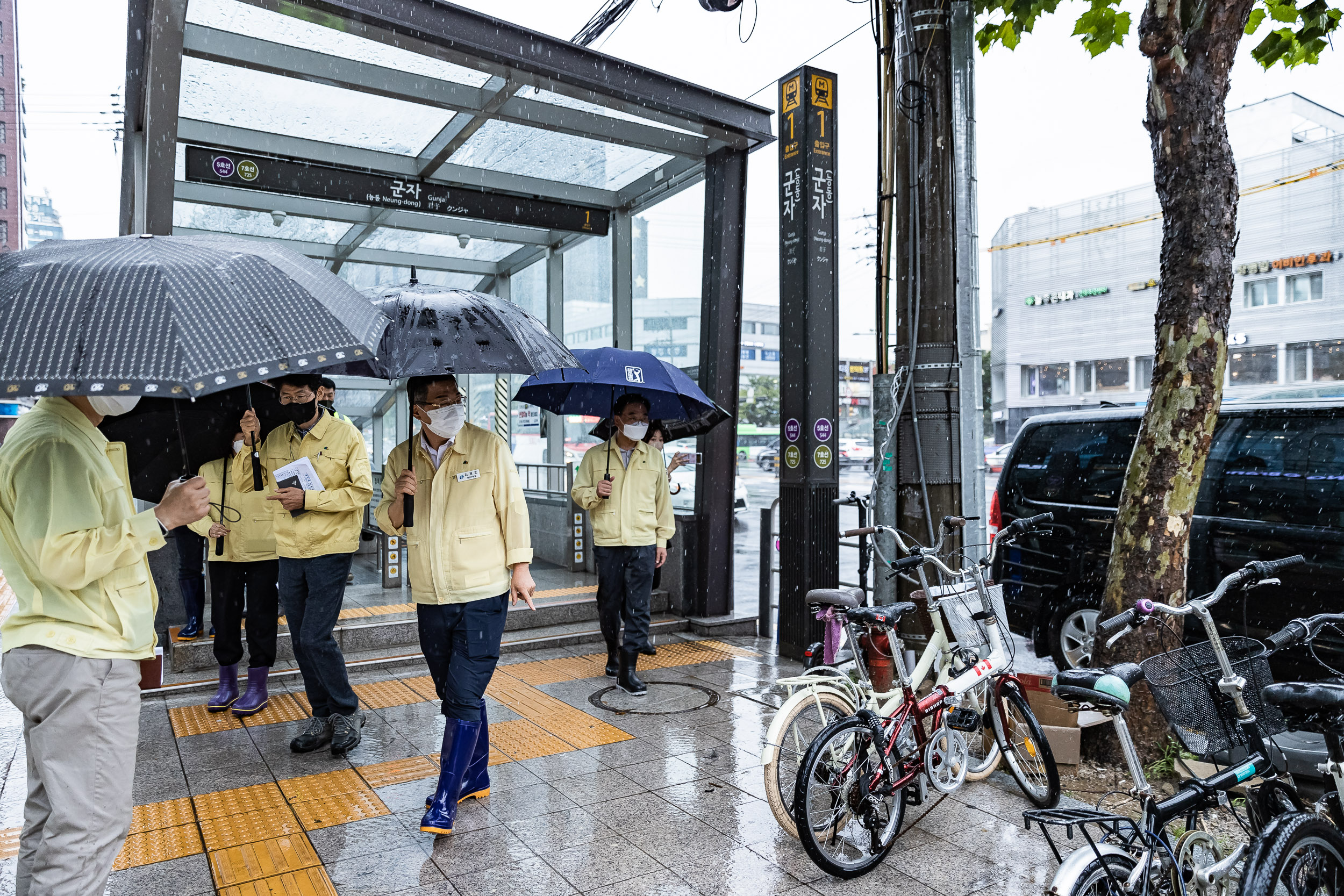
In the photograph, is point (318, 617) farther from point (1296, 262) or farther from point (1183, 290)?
point (1296, 262)

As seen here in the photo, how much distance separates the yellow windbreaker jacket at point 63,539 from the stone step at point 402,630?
302 cm

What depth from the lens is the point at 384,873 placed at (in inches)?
128

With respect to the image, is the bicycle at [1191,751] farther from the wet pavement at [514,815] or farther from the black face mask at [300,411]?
the black face mask at [300,411]

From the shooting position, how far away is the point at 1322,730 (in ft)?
8.34

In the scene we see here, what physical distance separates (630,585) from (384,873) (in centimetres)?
274

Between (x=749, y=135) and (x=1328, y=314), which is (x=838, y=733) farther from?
(x=1328, y=314)

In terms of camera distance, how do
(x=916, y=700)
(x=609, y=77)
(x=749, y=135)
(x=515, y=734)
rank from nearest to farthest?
(x=916, y=700), (x=515, y=734), (x=609, y=77), (x=749, y=135)

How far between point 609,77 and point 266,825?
18.2 feet

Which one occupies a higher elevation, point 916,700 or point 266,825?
point 916,700

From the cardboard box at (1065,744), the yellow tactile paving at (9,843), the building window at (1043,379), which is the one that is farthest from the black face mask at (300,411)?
the building window at (1043,379)

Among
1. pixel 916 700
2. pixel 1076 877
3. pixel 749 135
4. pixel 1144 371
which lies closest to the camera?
pixel 1076 877

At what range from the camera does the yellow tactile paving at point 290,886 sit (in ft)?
10.2

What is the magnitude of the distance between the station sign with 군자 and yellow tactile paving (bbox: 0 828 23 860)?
485 centimetres

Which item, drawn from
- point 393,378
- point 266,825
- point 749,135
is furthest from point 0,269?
point 749,135
